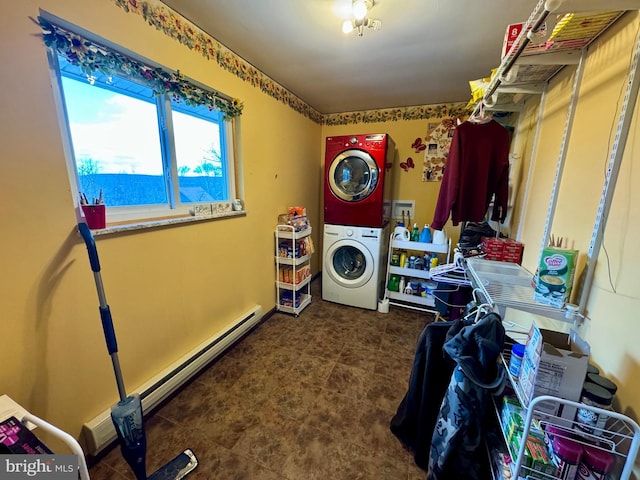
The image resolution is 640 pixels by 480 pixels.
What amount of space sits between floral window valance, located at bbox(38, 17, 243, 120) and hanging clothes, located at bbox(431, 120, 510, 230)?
1692 mm

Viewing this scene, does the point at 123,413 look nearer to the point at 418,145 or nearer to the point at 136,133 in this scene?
the point at 136,133

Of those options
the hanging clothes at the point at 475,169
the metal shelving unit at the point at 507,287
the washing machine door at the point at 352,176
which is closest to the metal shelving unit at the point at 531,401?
the metal shelving unit at the point at 507,287

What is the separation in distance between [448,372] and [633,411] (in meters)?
0.57

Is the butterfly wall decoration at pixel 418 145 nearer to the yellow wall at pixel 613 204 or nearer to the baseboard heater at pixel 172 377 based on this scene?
the yellow wall at pixel 613 204

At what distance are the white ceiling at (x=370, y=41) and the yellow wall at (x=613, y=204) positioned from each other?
0.57m

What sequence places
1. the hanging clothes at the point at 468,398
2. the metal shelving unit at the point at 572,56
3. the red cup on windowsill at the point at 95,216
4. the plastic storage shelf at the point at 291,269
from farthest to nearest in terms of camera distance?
1. the plastic storage shelf at the point at 291,269
2. the red cup on windowsill at the point at 95,216
3. the hanging clothes at the point at 468,398
4. the metal shelving unit at the point at 572,56

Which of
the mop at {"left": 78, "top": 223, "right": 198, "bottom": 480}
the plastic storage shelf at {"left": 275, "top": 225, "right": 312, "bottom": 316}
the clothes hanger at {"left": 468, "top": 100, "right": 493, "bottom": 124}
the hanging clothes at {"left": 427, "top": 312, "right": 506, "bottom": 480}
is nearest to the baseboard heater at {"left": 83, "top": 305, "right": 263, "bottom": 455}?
the mop at {"left": 78, "top": 223, "right": 198, "bottom": 480}

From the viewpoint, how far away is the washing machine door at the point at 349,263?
269cm

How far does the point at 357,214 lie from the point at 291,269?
0.91 metres

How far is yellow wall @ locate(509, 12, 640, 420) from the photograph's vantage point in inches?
29.8

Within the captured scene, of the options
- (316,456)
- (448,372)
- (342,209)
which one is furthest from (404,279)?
(316,456)

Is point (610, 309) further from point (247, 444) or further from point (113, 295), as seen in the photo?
point (113, 295)

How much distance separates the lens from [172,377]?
1534mm

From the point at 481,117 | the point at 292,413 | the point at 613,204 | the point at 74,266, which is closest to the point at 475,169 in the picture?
the point at 481,117
